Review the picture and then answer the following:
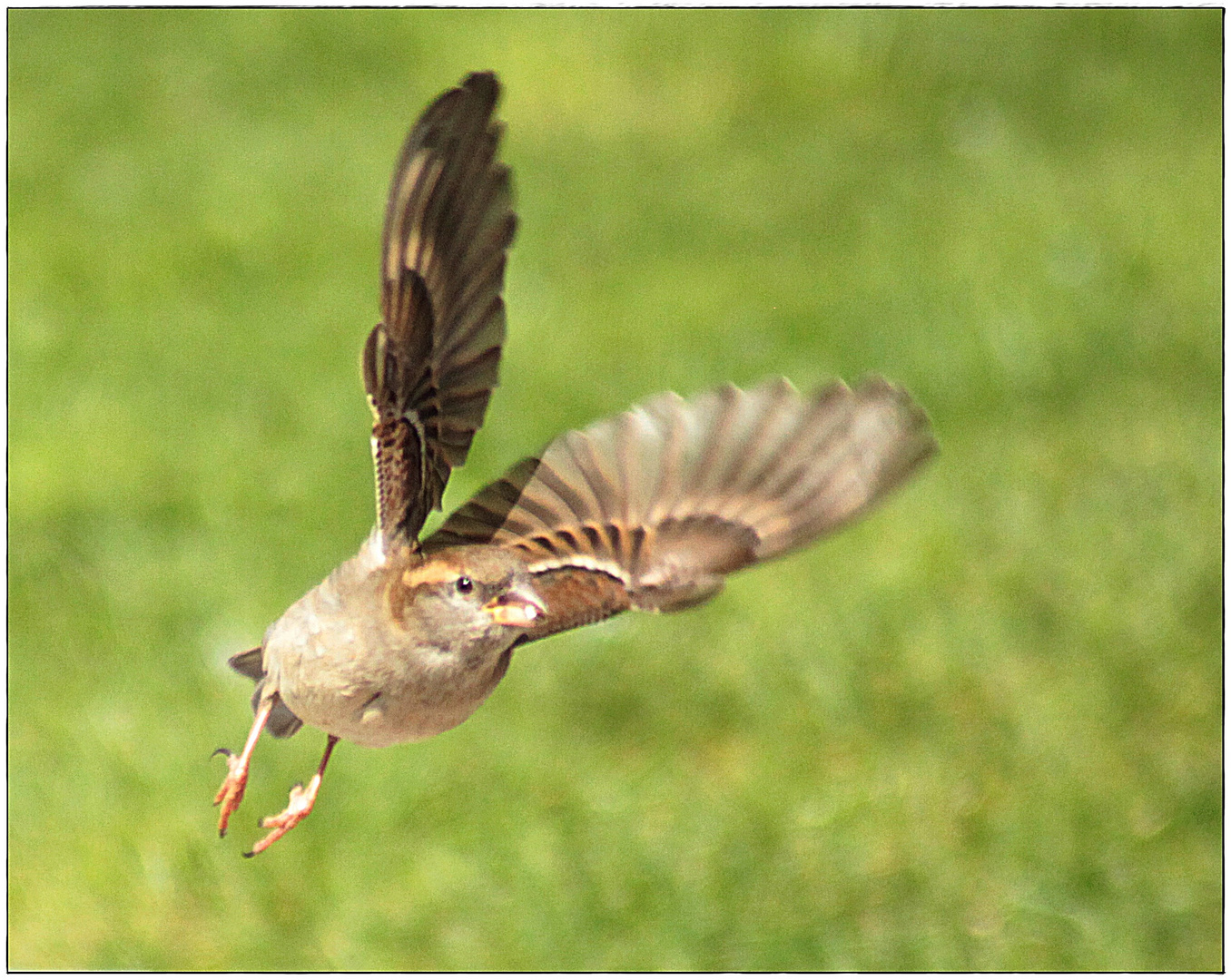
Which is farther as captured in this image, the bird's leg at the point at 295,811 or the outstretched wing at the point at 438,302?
the bird's leg at the point at 295,811

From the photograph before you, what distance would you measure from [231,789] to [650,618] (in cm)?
A: 815

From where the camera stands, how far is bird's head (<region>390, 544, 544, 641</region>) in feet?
3.71

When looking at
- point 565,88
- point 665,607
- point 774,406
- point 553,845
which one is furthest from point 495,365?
point 553,845

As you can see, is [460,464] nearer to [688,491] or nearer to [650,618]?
[688,491]

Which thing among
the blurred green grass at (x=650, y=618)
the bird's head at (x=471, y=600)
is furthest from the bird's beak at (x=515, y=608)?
the blurred green grass at (x=650, y=618)

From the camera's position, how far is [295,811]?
1147mm

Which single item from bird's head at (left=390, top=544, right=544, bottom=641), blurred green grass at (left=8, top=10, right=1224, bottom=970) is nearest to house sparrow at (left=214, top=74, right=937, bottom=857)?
bird's head at (left=390, top=544, right=544, bottom=641)

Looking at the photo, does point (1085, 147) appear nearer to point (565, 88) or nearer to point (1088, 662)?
point (1088, 662)

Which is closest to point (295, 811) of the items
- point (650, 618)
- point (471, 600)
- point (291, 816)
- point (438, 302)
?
point (291, 816)

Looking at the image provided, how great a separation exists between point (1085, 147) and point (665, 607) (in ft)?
43.2

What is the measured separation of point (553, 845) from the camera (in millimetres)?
9227

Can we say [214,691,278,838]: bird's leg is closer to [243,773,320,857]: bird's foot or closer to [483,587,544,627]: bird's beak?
[243,773,320,857]: bird's foot

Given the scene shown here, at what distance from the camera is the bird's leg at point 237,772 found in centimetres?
109

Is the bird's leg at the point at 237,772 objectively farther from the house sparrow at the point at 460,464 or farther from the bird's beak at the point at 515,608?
the bird's beak at the point at 515,608
